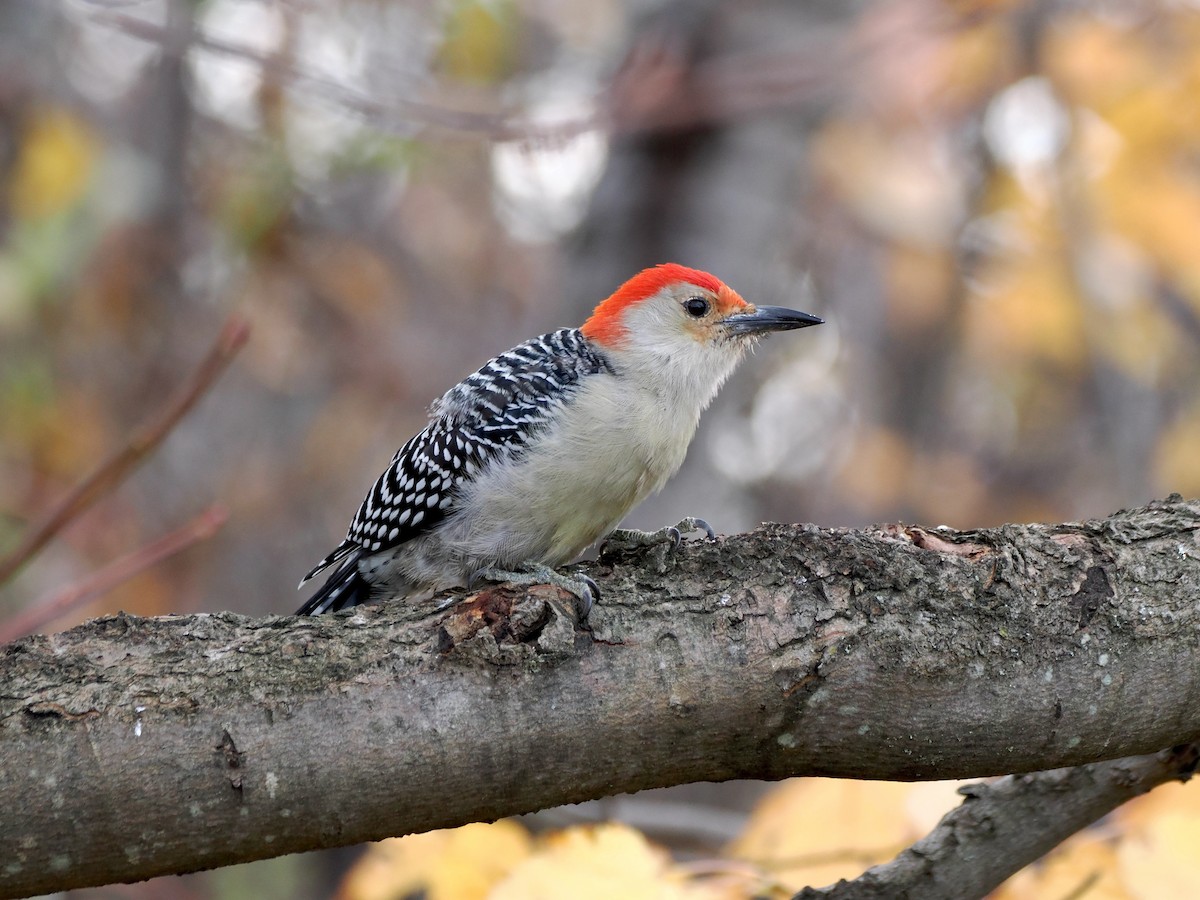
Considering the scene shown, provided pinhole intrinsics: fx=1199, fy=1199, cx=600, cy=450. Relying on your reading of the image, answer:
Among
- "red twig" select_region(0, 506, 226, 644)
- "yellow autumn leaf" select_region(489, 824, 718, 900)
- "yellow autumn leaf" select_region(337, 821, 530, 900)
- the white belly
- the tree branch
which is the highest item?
the white belly

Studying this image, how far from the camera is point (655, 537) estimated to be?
129 inches

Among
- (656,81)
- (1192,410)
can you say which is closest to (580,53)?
(1192,410)

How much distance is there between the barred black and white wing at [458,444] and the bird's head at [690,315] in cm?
21

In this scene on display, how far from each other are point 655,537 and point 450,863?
115cm

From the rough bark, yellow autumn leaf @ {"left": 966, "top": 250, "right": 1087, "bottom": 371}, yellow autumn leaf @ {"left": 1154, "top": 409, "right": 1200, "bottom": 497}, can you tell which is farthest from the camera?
yellow autumn leaf @ {"left": 1154, "top": 409, "right": 1200, "bottom": 497}

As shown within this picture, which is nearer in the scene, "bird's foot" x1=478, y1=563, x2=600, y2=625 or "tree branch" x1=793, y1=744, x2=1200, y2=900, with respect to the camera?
"bird's foot" x1=478, y1=563, x2=600, y2=625

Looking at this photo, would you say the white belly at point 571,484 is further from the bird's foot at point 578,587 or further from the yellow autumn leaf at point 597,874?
the yellow autumn leaf at point 597,874

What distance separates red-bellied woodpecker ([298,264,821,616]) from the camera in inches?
154

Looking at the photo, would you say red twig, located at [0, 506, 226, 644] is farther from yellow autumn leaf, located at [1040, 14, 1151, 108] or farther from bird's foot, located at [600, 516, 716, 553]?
yellow autumn leaf, located at [1040, 14, 1151, 108]

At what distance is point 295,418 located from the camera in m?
14.0

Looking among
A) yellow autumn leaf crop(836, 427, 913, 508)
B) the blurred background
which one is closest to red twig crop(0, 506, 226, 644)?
the blurred background

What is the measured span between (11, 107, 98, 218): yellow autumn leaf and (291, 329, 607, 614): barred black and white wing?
2190 mm

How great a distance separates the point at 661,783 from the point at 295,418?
12.0 metres

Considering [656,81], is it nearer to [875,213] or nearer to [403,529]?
[403,529]
